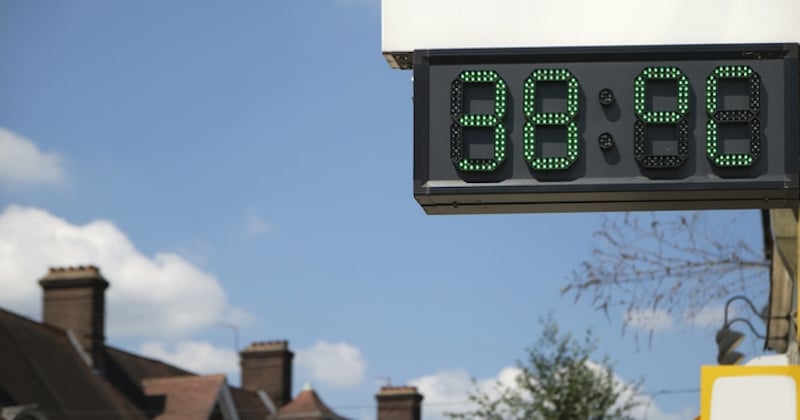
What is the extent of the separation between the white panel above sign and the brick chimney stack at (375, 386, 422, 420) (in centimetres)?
5114

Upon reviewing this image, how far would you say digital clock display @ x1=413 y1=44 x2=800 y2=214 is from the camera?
259 inches

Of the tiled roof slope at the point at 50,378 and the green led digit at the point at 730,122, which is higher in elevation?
the tiled roof slope at the point at 50,378

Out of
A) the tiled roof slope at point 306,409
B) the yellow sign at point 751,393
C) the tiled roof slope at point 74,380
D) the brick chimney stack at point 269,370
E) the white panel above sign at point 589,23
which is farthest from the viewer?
the brick chimney stack at point 269,370

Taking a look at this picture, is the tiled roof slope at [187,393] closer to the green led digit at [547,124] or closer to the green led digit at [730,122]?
the green led digit at [547,124]

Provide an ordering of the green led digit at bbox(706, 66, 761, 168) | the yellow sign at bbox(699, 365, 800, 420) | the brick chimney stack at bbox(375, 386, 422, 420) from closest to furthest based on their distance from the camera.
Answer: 1. the green led digit at bbox(706, 66, 761, 168)
2. the yellow sign at bbox(699, 365, 800, 420)
3. the brick chimney stack at bbox(375, 386, 422, 420)

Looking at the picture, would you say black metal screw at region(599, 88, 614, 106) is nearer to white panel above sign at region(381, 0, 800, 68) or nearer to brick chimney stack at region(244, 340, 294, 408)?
white panel above sign at region(381, 0, 800, 68)

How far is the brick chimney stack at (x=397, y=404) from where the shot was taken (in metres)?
57.6

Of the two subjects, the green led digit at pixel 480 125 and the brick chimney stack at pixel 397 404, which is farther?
the brick chimney stack at pixel 397 404

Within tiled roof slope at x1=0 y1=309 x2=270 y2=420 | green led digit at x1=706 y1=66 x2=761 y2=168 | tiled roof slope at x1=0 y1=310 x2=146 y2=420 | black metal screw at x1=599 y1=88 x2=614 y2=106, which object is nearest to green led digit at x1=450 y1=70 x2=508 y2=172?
black metal screw at x1=599 y1=88 x2=614 y2=106

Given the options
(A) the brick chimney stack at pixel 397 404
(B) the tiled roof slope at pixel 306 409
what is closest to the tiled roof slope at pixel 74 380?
(B) the tiled roof slope at pixel 306 409

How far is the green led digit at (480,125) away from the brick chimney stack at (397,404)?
51.4m

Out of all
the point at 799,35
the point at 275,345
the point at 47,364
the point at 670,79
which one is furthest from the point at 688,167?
the point at 275,345

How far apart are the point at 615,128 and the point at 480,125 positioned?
0.57 metres

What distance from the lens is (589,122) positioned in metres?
6.62
